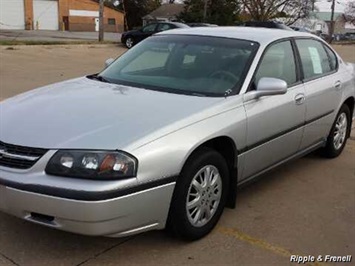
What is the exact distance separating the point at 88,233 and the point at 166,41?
2308 mm

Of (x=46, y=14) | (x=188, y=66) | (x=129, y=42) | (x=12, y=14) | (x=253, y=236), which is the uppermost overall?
(x=46, y=14)

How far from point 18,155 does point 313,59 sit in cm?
333

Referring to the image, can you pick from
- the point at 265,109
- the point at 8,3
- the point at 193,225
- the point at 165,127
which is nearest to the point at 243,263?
the point at 193,225

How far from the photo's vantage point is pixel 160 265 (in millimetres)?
3273

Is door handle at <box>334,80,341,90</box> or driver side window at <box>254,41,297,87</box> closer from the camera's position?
driver side window at <box>254,41,297,87</box>

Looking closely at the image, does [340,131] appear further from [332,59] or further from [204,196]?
[204,196]

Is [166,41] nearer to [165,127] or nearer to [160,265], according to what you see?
[165,127]

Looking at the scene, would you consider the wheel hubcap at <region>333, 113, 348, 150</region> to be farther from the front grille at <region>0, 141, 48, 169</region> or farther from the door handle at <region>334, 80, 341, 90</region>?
the front grille at <region>0, 141, 48, 169</region>

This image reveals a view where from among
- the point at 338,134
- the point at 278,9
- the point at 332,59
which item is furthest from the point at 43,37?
the point at 278,9

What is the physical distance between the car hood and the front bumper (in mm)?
324

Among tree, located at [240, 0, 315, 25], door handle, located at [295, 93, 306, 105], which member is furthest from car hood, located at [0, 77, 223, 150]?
tree, located at [240, 0, 315, 25]

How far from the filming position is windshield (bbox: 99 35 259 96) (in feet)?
13.4

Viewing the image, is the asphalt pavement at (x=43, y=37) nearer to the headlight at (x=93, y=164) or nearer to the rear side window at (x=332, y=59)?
the rear side window at (x=332, y=59)

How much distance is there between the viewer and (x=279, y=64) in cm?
461
